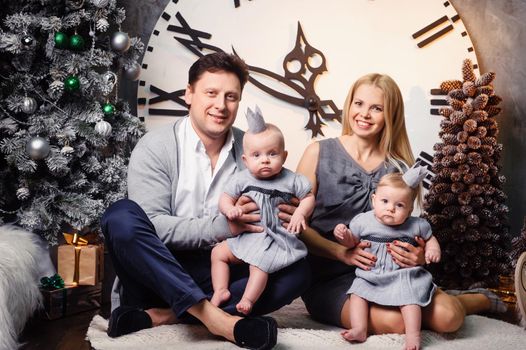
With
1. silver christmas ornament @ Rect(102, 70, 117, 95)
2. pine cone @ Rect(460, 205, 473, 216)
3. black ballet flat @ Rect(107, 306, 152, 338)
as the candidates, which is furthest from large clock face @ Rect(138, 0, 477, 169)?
black ballet flat @ Rect(107, 306, 152, 338)

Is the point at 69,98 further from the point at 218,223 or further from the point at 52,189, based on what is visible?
the point at 218,223

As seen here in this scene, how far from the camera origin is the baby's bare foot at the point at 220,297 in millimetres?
2141

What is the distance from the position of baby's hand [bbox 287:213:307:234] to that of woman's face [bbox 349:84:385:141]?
0.50 m

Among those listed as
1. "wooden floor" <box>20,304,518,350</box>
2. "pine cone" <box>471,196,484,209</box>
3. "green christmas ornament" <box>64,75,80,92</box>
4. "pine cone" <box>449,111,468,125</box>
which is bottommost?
→ "wooden floor" <box>20,304,518,350</box>

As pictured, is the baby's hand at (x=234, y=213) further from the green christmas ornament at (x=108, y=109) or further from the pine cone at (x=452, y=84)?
the pine cone at (x=452, y=84)

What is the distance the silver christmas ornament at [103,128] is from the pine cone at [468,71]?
5.96 feet

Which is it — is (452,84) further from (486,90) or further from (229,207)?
(229,207)

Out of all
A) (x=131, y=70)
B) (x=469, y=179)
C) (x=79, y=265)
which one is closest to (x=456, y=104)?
(x=469, y=179)

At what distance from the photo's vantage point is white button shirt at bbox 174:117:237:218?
2.34 metres

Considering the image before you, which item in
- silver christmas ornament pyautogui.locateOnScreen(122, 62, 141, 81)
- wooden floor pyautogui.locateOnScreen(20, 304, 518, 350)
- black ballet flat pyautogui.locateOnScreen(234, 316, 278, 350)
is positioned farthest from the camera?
silver christmas ornament pyautogui.locateOnScreen(122, 62, 141, 81)

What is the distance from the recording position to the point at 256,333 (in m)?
2.02

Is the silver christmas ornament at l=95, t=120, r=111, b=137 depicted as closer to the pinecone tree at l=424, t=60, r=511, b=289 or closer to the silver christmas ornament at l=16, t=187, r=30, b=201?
the silver christmas ornament at l=16, t=187, r=30, b=201

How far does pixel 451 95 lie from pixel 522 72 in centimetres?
60

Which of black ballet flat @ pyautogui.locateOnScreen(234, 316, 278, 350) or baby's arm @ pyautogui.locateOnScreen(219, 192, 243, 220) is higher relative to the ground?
baby's arm @ pyautogui.locateOnScreen(219, 192, 243, 220)
